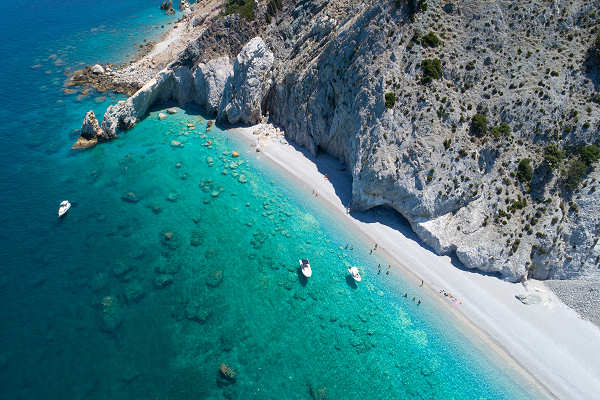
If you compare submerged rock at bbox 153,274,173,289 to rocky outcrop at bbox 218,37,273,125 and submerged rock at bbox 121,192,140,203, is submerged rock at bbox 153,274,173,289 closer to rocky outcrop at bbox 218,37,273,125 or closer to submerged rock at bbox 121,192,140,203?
submerged rock at bbox 121,192,140,203

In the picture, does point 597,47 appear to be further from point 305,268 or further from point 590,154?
point 305,268

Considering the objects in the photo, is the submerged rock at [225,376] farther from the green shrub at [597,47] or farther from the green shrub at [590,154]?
the green shrub at [597,47]

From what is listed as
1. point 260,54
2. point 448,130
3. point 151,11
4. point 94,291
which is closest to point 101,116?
point 260,54

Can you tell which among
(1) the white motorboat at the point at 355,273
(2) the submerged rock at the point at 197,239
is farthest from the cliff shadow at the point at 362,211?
(2) the submerged rock at the point at 197,239

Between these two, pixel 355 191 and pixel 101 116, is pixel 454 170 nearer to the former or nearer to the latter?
pixel 355 191

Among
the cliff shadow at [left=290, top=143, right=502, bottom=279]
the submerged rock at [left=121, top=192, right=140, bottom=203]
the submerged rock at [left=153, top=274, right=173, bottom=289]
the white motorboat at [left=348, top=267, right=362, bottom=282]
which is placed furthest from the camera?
the submerged rock at [left=121, top=192, right=140, bottom=203]

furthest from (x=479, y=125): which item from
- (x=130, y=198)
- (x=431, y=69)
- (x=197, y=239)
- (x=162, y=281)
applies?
(x=130, y=198)

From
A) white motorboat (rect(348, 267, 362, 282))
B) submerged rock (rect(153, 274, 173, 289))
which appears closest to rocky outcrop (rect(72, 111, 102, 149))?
submerged rock (rect(153, 274, 173, 289))
